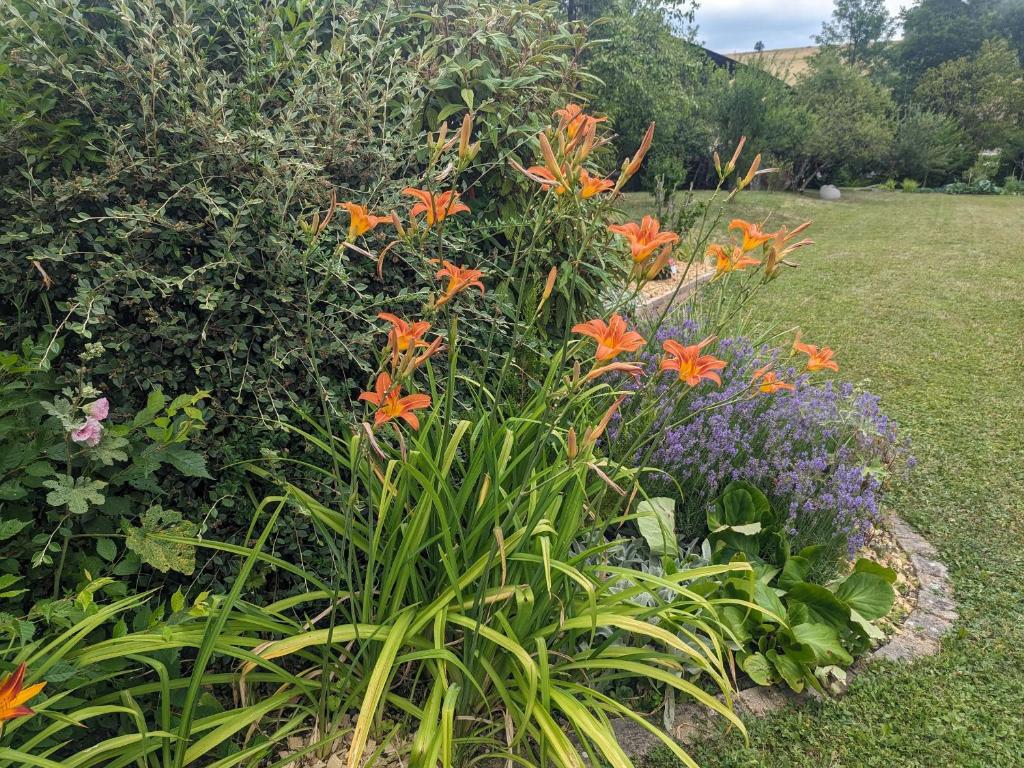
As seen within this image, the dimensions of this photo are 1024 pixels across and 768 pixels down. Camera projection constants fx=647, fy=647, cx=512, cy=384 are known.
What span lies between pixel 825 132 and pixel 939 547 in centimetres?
2036

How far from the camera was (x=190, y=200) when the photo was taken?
6.29ft

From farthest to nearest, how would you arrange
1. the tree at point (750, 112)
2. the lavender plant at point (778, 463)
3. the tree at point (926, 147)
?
the tree at point (926, 147), the tree at point (750, 112), the lavender plant at point (778, 463)

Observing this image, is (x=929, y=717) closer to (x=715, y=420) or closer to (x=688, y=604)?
(x=688, y=604)

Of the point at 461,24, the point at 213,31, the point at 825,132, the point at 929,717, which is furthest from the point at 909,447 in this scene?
the point at 825,132

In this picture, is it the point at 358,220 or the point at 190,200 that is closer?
the point at 358,220

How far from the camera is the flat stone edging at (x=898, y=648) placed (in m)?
1.93

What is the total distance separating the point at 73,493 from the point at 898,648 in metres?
2.66

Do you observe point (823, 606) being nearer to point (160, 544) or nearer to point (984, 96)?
point (160, 544)

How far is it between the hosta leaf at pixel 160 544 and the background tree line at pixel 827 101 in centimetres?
624

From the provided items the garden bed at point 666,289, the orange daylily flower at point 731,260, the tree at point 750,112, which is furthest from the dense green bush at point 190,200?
the tree at point 750,112

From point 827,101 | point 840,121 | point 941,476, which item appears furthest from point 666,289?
point 827,101

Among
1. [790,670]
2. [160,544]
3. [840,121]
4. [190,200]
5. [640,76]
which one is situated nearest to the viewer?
[160,544]

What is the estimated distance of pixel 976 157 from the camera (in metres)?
25.9

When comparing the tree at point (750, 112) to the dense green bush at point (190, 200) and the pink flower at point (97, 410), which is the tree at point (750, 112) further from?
A: the pink flower at point (97, 410)
